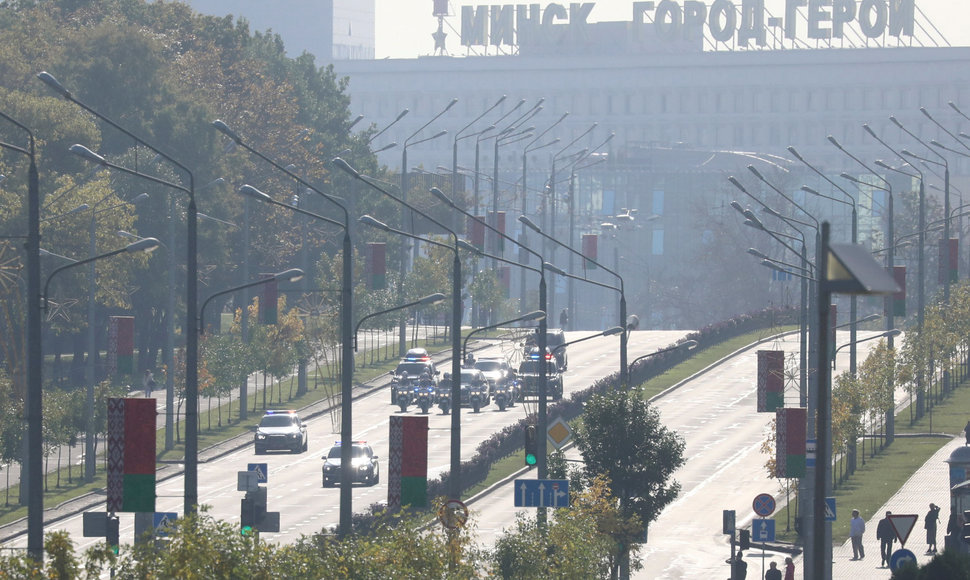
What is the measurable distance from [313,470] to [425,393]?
12802 millimetres

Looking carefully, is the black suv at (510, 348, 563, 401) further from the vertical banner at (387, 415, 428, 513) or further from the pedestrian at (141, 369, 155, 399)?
the vertical banner at (387, 415, 428, 513)

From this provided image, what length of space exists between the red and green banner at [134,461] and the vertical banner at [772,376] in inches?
1413

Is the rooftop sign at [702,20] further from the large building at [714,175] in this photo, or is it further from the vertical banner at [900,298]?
the vertical banner at [900,298]

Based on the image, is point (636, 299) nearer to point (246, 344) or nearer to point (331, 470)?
point (246, 344)

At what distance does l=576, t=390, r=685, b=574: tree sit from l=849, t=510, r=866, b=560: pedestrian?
23.9 ft

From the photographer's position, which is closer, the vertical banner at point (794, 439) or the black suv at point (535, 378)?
the vertical banner at point (794, 439)

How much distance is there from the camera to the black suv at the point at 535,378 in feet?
273

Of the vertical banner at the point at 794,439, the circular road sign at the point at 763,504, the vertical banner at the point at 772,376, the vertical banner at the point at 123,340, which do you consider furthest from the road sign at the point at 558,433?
the vertical banner at the point at 123,340

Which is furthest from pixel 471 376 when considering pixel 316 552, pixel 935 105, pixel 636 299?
pixel 935 105

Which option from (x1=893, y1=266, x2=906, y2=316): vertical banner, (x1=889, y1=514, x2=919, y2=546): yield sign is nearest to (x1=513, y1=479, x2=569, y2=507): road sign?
(x1=889, y1=514, x2=919, y2=546): yield sign

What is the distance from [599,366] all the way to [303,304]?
16.1 m

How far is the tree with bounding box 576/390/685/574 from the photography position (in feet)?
151

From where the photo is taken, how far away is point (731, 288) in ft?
514

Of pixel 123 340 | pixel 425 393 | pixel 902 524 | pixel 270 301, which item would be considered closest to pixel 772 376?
pixel 425 393
